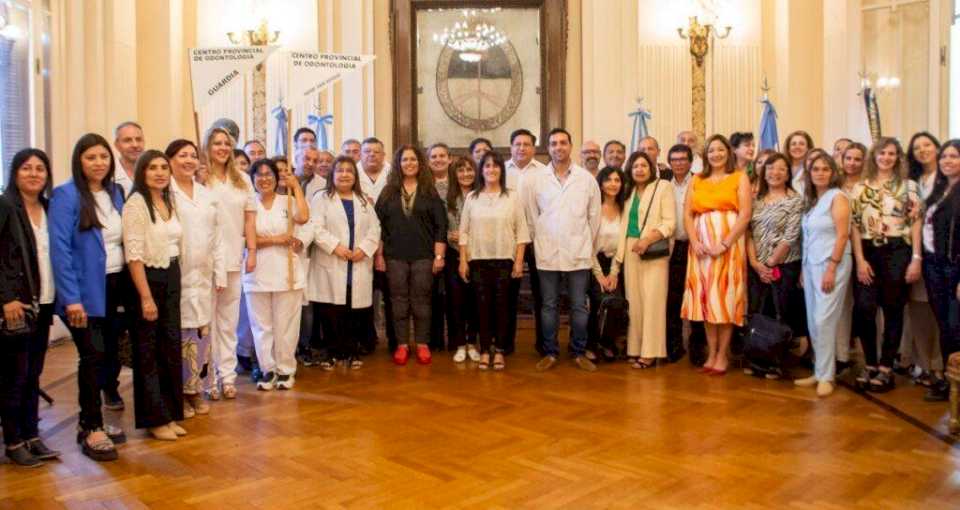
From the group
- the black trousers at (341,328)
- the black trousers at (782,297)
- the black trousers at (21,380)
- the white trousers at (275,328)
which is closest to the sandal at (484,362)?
the black trousers at (341,328)

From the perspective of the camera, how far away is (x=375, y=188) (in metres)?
6.98

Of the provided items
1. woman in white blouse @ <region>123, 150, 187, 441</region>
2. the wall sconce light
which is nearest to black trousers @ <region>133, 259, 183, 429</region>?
woman in white blouse @ <region>123, 150, 187, 441</region>

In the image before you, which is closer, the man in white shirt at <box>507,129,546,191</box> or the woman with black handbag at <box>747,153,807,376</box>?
the woman with black handbag at <box>747,153,807,376</box>

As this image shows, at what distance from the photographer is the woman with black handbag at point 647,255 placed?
245 inches

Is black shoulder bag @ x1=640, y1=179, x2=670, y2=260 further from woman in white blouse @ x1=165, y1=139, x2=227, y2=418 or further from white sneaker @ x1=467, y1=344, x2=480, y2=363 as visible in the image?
woman in white blouse @ x1=165, y1=139, x2=227, y2=418

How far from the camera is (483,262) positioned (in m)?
6.34

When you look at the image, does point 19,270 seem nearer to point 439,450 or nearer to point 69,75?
point 439,450

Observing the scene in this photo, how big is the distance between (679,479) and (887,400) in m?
2.13

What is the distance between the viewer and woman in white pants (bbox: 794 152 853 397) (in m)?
5.50

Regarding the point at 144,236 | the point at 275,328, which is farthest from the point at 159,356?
the point at 275,328

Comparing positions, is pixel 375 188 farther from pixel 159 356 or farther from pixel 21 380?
pixel 21 380

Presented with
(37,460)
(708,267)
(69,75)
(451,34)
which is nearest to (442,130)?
(451,34)

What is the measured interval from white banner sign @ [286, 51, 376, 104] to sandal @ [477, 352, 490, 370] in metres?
2.35

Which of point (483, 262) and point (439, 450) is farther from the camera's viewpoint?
point (483, 262)
